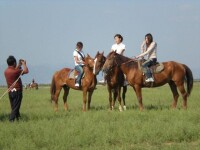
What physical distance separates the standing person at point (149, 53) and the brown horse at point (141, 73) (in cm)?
27

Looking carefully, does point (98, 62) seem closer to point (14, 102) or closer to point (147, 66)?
point (147, 66)

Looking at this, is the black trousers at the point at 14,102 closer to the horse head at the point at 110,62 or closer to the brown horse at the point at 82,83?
the brown horse at the point at 82,83

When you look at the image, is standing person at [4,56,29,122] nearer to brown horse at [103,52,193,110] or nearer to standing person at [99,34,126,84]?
brown horse at [103,52,193,110]

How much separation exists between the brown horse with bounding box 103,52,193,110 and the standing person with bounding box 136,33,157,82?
27 cm

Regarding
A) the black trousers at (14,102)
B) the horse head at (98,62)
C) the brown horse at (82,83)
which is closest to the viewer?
the black trousers at (14,102)

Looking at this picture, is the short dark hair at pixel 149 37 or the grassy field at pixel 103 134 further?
the short dark hair at pixel 149 37

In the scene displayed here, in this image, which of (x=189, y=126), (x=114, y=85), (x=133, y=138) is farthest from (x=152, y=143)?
(x=114, y=85)

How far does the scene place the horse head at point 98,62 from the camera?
624 inches

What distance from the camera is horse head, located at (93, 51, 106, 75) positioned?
52.0ft

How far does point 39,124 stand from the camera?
11.9 meters

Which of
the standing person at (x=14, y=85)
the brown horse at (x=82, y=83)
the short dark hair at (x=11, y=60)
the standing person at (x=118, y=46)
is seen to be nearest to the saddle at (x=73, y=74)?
the brown horse at (x=82, y=83)

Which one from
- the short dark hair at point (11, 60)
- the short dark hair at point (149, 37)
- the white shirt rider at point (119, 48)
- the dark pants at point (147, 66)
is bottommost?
the dark pants at point (147, 66)

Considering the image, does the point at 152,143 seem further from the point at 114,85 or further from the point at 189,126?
the point at 114,85

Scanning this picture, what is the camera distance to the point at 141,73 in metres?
16.0
